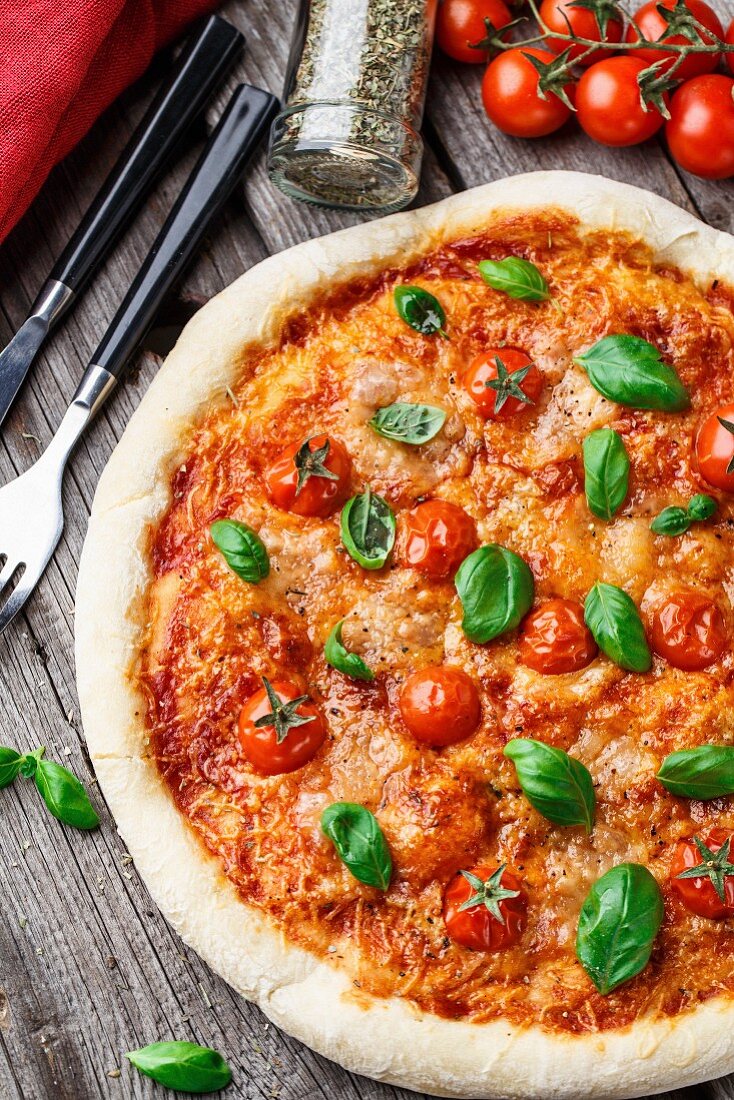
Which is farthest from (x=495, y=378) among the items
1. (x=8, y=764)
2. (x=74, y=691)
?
→ (x=8, y=764)

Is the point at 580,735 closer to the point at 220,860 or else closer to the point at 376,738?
the point at 376,738

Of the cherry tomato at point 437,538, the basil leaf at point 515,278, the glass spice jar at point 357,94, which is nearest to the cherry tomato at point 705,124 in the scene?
the basil leaf at point 515,278

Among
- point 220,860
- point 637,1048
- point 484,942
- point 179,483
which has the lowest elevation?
point 637,1048

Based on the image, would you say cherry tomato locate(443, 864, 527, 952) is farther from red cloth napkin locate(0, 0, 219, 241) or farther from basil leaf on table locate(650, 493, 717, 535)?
→ red cloth napkin locate(0, 0, 219, 241)

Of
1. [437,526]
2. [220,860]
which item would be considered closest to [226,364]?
[437,526]

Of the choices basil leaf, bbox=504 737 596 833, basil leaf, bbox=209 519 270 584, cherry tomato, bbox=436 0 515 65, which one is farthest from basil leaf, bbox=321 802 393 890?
cherry tomato, bbox=436 0 515 65

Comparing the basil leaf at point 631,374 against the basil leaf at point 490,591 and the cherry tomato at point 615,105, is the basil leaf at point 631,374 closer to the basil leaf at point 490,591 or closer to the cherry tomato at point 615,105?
the basil leaf at point 490,591
